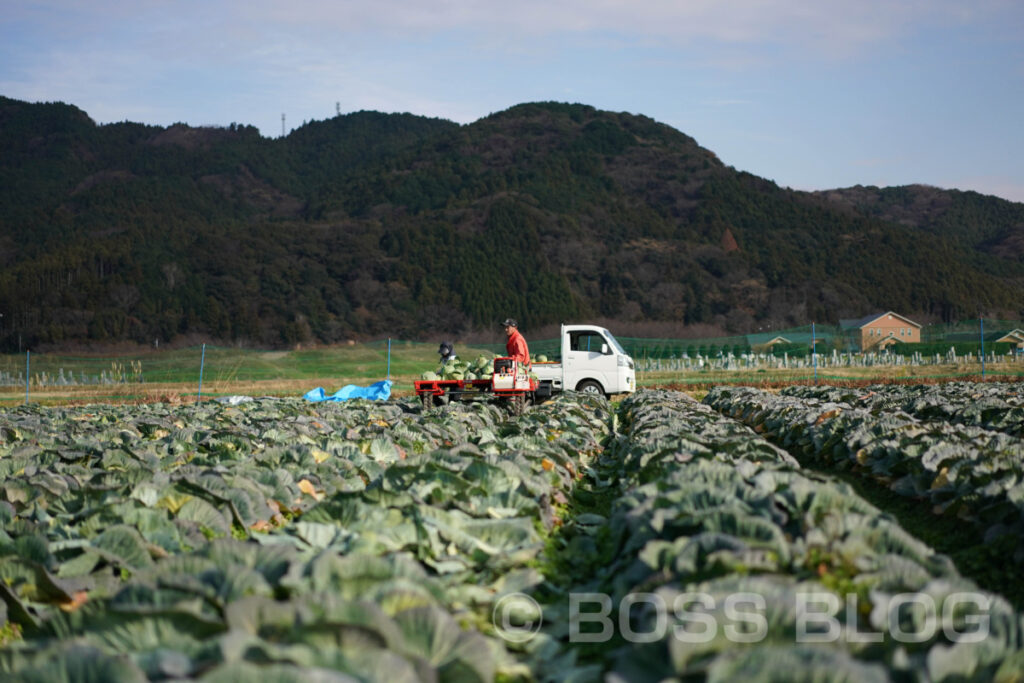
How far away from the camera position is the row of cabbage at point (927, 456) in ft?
18.2

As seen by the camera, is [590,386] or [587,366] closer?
[587,366]

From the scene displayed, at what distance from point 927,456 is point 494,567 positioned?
179 inches

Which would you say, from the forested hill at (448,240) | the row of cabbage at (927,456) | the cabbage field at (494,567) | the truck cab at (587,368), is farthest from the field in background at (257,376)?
the forested hill at (448,240)

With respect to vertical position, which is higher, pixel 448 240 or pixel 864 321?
→ pixel 448 240

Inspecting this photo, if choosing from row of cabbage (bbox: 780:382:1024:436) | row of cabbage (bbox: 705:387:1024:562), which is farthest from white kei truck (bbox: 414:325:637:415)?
row of cabbage (bbox: 705:387:1024:562)

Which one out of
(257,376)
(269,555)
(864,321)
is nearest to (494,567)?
(269,555)

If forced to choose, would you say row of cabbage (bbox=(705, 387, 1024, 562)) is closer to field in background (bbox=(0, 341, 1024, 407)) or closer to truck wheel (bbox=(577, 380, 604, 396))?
truck wheel (bbox=(577, 380, 604, 396))

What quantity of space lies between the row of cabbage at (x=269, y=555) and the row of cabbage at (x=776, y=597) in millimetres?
576

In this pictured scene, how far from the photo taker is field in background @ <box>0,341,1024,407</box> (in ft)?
84.4

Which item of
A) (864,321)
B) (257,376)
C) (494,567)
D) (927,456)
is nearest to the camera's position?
(494,567)

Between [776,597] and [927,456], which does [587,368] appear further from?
[776,597]

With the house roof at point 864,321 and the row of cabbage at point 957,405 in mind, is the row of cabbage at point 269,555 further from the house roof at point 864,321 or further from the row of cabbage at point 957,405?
the house roof at point 864,321

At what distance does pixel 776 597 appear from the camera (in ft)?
9.06

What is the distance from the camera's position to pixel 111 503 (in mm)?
4852
